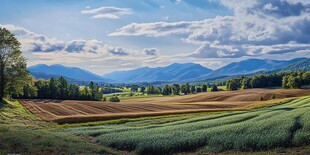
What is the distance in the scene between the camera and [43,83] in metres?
120

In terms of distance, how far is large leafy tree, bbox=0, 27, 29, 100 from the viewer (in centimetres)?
6806

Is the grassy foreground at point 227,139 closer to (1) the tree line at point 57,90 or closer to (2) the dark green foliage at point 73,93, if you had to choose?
(1) the tree line at point 57,90

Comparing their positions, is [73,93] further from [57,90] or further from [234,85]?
[234,85]

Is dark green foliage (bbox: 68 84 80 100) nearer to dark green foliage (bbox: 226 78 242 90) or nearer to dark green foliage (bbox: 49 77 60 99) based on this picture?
dark green foliage (bbox: 49 77 60 99)

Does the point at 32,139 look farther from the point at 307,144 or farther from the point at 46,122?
the point at 46,122

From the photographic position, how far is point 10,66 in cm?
7038

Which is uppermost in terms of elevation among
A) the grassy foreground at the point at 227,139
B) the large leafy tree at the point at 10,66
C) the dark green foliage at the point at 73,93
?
the large leafy tree at the point at 10,66

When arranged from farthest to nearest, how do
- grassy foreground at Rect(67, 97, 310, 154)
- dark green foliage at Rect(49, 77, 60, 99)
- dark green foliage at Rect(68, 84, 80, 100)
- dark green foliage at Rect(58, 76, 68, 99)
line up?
dark green foliage at Rect(68, 84, 80, 100) < dark green foliage at Rect(58, 76, 68, 99) < dark green foliage at Rect(49, 77, 60, 99) < grassy foreground at Rect(67, 97, 310, 154)

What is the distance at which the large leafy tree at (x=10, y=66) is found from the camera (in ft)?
223

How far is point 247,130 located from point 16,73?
54.1 meters

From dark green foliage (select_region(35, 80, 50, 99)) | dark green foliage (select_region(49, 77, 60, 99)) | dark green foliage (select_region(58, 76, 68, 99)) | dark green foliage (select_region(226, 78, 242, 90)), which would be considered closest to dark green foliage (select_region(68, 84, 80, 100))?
dark green foliage (select_region(58, 76, 68, 99))

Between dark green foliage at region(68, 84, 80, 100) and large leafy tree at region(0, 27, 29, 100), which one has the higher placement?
large leafy tree at region(0, 27, 29, 100)

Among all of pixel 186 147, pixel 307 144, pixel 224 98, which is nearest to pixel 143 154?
pixel 186 147

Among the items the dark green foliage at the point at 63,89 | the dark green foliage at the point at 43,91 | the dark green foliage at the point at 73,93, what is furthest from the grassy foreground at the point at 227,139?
the dark green foliage at the point at 73,93
